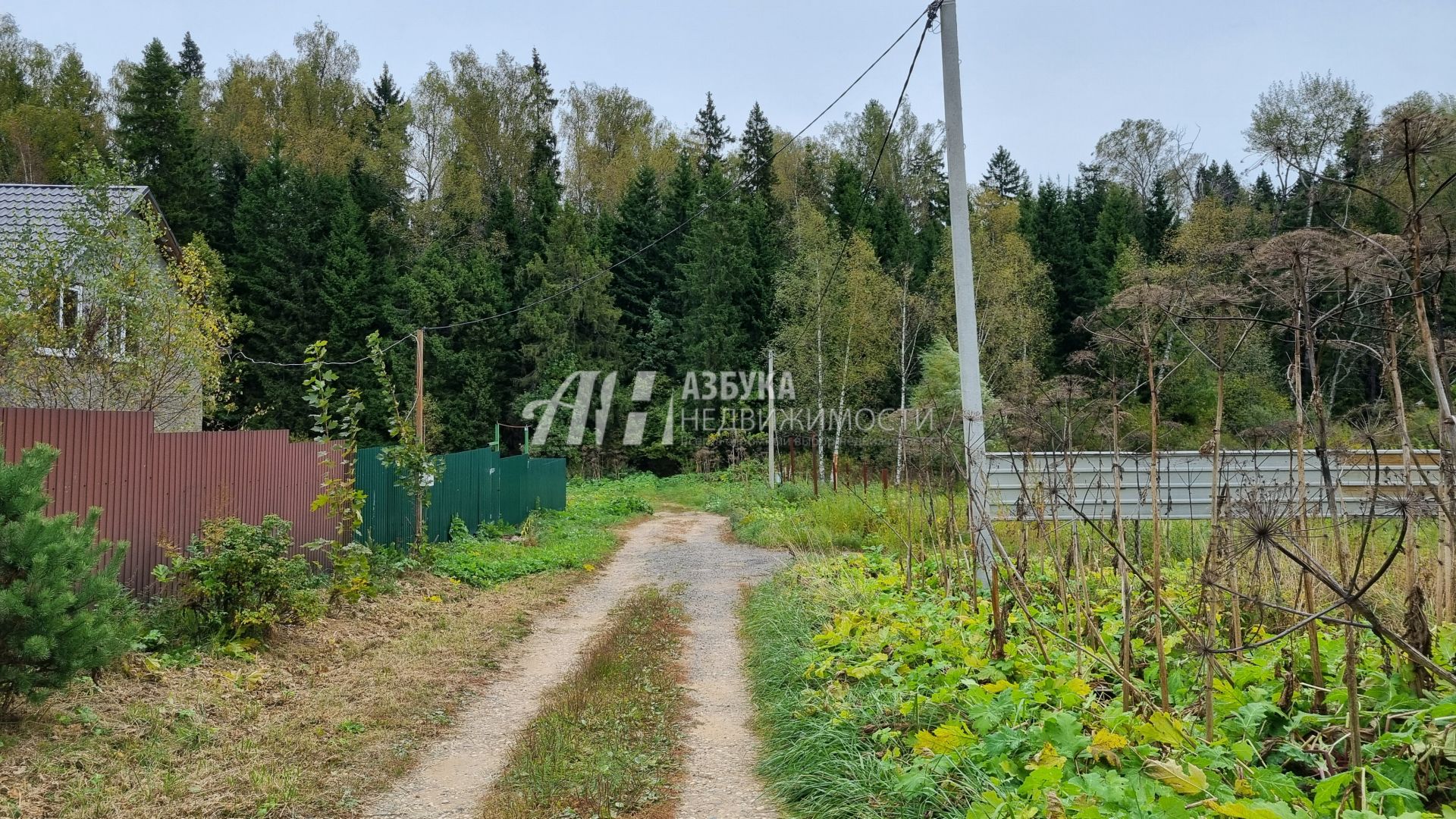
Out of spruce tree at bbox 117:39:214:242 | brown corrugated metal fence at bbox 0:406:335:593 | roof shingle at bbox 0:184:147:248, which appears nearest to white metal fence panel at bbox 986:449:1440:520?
brown corrugated metal fence at bbox 0:406:335:593

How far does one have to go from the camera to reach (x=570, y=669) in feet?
21.9

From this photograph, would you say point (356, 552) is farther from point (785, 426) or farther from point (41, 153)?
point (41, 153)

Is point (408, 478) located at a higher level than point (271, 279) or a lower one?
lower

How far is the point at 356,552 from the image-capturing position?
8.37 meters

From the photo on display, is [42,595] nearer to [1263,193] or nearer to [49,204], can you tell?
[49,204]

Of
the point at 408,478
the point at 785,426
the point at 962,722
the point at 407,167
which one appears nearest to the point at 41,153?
the point at 407,167

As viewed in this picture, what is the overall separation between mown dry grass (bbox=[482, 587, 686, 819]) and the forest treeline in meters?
18.1

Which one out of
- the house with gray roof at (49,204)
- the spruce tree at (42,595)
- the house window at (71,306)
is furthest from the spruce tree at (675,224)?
the spruce tree at (42,595)

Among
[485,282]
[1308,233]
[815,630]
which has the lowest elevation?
[815,630]

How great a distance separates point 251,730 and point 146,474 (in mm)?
3036

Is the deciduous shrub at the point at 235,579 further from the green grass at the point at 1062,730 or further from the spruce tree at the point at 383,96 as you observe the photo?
the spruce tree at the point at 383,96

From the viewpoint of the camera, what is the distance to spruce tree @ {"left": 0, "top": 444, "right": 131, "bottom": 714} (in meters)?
4.20

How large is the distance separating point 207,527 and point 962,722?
6.05 m

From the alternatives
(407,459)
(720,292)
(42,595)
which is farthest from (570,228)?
(42,595)
